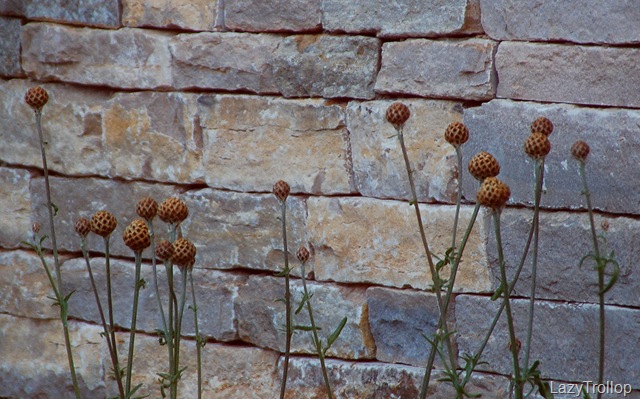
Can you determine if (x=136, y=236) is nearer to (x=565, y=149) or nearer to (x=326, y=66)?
(x=326, y=66)

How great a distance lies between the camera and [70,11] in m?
3.89

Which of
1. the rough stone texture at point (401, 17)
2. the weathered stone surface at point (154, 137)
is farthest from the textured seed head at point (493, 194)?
the weathered stone surface at point (154, 137)

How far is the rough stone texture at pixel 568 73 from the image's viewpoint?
9.73 feet

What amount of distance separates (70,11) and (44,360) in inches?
64.0

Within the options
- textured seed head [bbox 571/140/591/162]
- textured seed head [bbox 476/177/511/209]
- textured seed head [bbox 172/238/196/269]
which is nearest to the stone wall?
textured seed head [bbox 571/140/591/162]

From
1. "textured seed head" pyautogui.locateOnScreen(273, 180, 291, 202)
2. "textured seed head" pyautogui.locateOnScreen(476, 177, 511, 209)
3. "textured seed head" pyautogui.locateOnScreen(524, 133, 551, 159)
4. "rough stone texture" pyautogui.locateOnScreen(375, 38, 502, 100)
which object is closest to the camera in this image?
"textured seed head" pyautogui.locateOnScreen(476, 177, 511, 209)

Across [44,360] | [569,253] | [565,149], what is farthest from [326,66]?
[44,360]

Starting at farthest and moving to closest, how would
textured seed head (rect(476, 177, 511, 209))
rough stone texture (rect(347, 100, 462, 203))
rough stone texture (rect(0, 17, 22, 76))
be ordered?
rough stone texture (rect(0, 17, 22, 76)) → rough stone texture (rect(347, 100, 462, 203)) → textured seed head (rect(476, 177, 511, 209))

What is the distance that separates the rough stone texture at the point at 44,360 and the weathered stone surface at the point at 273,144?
3.46 ft

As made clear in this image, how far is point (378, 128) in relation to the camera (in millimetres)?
3443

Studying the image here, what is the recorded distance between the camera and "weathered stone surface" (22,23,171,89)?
3787mm

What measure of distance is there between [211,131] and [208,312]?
78cm

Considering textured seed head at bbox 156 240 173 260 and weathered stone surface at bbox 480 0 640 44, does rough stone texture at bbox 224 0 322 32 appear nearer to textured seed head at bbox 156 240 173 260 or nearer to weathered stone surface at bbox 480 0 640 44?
weathered stone surface at bbox 480 0 640 44

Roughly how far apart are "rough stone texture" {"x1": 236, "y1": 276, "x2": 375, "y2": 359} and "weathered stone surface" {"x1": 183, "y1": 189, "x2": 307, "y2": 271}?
100mm
